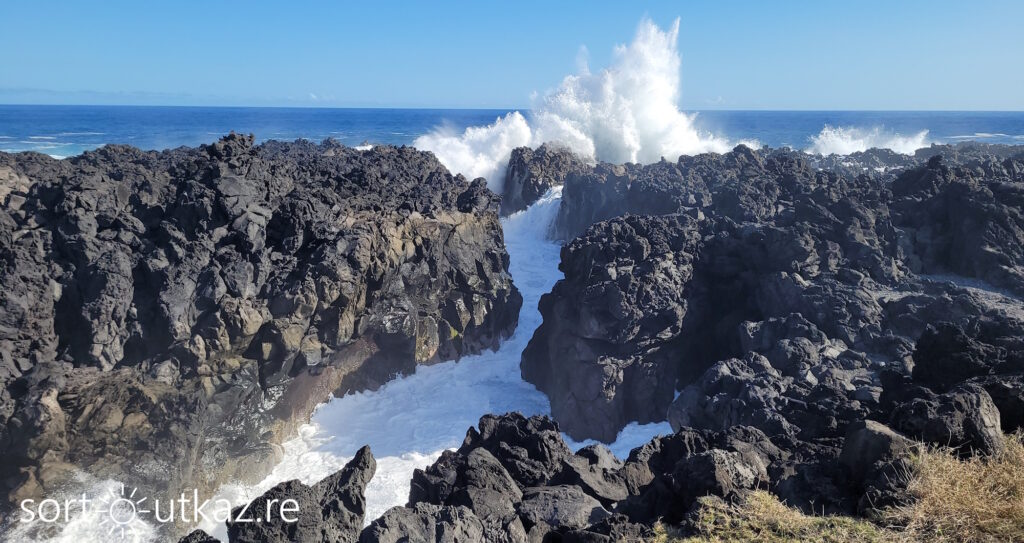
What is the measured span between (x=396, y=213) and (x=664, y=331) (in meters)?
8.71

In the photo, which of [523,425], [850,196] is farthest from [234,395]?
[850,196]

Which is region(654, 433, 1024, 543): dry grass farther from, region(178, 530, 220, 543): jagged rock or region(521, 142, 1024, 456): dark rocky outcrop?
region(178, 530, 220, 543): jagged rock

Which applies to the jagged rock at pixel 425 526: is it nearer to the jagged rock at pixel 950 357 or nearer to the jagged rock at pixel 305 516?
the jagged rock at pixel 305 516

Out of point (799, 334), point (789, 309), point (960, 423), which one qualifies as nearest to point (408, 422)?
point (799, 334)

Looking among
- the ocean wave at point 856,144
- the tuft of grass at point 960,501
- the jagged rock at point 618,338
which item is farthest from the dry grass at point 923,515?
the ocean wave at point 856,144

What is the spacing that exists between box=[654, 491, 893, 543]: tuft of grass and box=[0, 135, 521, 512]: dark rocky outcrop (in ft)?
33.9

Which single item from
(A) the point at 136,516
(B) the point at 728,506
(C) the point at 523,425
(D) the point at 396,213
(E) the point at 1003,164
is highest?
(E) the point at 1003,164

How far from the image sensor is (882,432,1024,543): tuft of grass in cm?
589

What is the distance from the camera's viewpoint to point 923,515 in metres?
6.11

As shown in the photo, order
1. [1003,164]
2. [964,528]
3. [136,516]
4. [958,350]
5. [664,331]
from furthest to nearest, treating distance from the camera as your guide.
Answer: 1. [1003,164]
2. [664,331]
3. [136,516]
4. [958,350]
5. [964,528]

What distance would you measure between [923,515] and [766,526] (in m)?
1.35

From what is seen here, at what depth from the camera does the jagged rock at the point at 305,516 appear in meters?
7.10

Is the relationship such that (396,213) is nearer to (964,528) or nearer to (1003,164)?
(964,528)

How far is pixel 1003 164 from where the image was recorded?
90.0 ft
